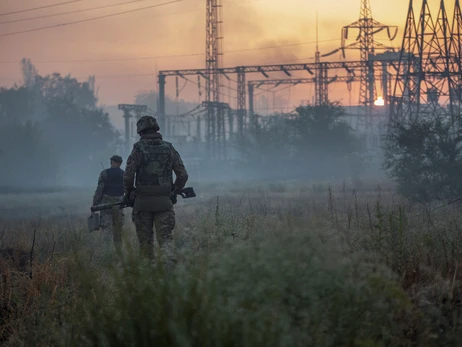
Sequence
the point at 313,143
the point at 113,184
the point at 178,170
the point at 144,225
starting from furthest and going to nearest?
the point at 313,143 < the point at 113,184 < the point at 178,170 < the point at 144,225

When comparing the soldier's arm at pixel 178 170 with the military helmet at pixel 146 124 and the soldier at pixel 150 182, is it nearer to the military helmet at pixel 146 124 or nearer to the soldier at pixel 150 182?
the soldier at pixel 150 182

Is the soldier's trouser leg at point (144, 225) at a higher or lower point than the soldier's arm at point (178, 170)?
lower

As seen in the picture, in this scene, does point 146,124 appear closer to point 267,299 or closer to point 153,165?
point 153,165

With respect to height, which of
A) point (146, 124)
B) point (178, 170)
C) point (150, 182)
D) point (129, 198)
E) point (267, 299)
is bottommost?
point (267, 299)

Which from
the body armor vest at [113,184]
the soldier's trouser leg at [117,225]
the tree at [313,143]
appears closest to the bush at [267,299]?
the soldier's trouser leg at [117,225]

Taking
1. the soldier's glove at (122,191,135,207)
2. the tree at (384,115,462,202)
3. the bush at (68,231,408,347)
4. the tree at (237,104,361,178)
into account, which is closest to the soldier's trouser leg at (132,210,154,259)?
the soldier's glove at (122,191,135,207)

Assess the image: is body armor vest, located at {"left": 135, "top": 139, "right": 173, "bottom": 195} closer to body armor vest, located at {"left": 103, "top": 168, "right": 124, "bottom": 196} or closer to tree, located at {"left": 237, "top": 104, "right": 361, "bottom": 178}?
body armor vest, located at {"left": 103, "top": 168, "right": 124, "bottom": 196}

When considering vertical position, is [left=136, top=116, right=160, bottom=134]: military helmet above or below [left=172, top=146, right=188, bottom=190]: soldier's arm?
above

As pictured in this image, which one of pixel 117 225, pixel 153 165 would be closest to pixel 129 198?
pixel 153 165

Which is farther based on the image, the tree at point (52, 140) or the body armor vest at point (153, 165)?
the tree at point (52, 140)

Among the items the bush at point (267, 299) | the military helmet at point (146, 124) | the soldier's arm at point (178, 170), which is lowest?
the bush at point (267, 299)

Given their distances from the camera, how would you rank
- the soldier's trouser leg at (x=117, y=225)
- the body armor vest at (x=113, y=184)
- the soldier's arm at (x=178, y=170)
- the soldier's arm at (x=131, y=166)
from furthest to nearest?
1. the body armor vest at (x=113, y=184)
2. the soldier's arm at (x=178, y=170)
3. the soldier's arm at (x=131, y=166)
4. the soldier's trouser leg at (x=117, y=225)

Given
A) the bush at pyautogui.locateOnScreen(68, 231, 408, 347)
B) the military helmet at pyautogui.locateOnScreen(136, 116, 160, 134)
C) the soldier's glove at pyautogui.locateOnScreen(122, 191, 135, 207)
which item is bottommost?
the bush at pyautogui.locateOnScreen(68, 231, 408, 347)

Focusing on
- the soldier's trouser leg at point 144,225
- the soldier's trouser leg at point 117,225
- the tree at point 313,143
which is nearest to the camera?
the soldier's trouser leg at point 117,225
